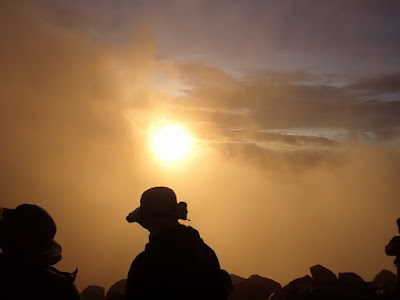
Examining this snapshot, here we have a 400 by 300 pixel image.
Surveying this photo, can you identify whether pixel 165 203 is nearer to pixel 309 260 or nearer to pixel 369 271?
pixel 369 271

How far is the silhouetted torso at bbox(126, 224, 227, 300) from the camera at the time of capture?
338 centimetres

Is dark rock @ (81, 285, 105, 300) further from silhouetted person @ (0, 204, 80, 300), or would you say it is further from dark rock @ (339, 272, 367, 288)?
silhouetted person @ (0, 204, 80, 300)

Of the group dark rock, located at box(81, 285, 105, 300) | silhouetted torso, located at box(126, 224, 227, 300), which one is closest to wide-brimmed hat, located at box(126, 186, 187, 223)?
silhouetted torso, located at box(126, 224, 227, 300)

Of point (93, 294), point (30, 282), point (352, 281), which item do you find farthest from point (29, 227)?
point (93, 294)

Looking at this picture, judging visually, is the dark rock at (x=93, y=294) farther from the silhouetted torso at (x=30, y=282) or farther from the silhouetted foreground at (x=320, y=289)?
the silhouetted torso at (x=30, y=282)

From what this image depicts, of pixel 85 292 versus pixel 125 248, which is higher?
pixel 85 292

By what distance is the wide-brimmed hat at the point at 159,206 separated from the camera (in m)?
3.74

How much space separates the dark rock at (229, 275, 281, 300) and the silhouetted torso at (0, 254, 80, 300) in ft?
30.3

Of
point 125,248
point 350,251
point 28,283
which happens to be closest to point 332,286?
point 28,283

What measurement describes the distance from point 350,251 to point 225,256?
59.1 m

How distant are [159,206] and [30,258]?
1.09m

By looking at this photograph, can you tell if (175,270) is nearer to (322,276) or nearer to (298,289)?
(298,289)

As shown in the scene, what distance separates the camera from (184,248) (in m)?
3.48

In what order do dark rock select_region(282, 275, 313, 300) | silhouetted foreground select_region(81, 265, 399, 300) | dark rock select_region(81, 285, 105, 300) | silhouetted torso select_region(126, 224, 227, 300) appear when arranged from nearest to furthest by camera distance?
silhouetted torso select_region(126, 224, 227, 300) < silhouetted foreground select_region(81, 265, 399, 300) < dark rock select_region(282, 275, 313, 300) < dark rock select_region(81, 285, 105, 300)
